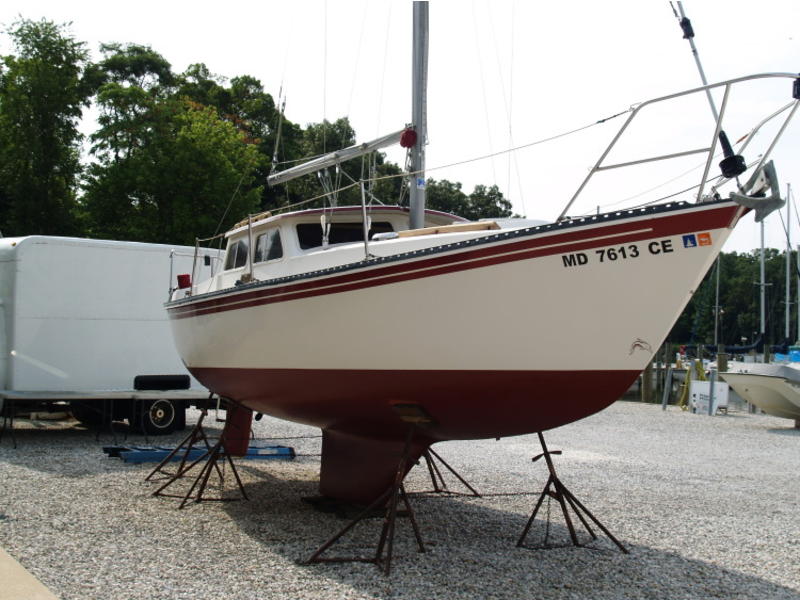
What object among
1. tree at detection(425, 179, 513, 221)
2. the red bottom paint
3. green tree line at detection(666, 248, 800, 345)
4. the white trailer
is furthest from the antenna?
green tree line at detection(666, 248, 800, 345)

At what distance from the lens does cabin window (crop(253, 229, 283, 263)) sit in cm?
773

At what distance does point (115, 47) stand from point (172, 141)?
14391 mm

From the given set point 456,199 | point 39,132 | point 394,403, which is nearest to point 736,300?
point 456,199

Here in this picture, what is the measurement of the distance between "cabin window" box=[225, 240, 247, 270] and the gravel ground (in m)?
2.45

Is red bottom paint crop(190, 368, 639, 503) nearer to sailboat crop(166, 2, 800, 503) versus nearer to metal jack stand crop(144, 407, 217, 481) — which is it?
sailboat crop(166, 2, 800, 503)

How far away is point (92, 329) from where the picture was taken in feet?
37.5

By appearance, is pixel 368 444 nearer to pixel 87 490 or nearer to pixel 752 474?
pixel 87 490

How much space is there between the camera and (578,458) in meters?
11.1

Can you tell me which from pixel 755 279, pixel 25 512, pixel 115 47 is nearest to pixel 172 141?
pixel 115 47

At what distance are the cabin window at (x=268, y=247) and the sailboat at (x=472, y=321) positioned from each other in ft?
1.70

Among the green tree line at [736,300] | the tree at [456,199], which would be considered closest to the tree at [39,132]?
the tree at [456,199]

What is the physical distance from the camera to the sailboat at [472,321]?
490 centimetres

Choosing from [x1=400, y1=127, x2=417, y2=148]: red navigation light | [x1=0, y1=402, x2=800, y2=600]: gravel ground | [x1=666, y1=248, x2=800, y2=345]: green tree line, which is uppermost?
[x1=666, y1=248, x2=800, y2=345]: green tree line

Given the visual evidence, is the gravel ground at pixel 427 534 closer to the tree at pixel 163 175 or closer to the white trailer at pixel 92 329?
the white trailer at pixel 92 329
